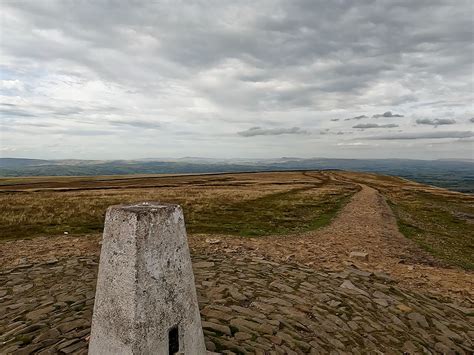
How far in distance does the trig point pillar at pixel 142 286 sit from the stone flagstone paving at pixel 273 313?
1.66m

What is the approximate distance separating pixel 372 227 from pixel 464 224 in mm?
11824

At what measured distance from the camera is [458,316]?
30.8 ft

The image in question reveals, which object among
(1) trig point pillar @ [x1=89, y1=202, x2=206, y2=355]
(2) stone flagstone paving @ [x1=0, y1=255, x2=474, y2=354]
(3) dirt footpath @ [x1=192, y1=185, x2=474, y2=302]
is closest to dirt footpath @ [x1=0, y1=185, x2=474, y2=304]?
(3) dirt footpath @ [x1=192, y1=185, x2=474, y2=302]

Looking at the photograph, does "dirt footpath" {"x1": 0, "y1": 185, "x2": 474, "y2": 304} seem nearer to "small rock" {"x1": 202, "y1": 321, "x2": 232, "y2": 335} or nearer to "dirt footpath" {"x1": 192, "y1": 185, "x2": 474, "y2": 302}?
"dirt footpath" {"x1": 192, "y1": 185, "x2": 474, "y2": 302}

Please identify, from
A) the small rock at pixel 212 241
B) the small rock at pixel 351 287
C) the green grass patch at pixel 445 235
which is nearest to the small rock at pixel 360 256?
the small rock at pixel 351 287

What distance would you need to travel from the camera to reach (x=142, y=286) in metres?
4.77

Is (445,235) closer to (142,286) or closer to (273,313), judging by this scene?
(273,313)

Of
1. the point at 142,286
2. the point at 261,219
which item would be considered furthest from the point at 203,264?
the point at 261,219

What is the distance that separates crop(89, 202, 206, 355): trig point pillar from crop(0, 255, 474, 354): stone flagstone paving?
1.66m

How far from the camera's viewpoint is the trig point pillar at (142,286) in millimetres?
4750

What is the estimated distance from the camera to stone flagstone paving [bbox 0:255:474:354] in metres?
6.82

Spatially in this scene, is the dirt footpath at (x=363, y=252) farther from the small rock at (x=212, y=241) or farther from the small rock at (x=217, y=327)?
the small rock at (x=217, y=327)

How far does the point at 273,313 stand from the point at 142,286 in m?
4.53

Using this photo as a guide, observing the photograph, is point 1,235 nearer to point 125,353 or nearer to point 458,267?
point 125,353
